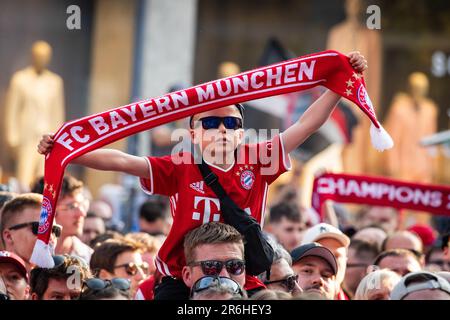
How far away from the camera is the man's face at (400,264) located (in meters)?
8.11

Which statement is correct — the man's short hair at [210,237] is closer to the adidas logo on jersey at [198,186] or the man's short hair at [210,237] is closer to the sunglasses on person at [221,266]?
the sunglasses on person at [221,266]

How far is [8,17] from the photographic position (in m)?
19.5

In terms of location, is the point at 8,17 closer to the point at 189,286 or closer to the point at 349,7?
the point at 349,7

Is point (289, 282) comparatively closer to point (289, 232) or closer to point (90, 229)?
point (90, 229)

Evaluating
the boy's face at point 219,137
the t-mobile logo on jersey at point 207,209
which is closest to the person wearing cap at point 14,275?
the t-mobile logo on jersey at point 207,209

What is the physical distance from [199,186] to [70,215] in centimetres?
208

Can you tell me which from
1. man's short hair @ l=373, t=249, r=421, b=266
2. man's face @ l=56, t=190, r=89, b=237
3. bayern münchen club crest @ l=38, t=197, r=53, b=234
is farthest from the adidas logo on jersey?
man's short hair @ l=373, t=249, r=421, b=266

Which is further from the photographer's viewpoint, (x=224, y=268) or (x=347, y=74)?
(x=347, y=74)

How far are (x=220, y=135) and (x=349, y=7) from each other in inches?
608

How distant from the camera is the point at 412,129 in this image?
22203 millimetres

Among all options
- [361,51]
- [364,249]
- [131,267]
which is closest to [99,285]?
[131,267]

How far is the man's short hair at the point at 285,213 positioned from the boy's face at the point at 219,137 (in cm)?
402

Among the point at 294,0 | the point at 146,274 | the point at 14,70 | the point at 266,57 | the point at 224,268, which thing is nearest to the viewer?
the point at 224,268

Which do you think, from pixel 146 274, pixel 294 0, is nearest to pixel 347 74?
pixel 146 274
